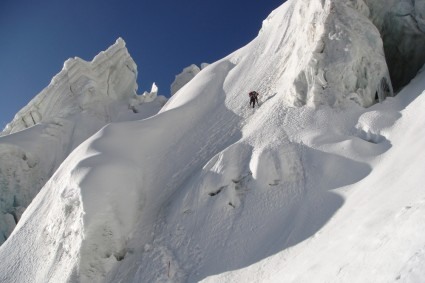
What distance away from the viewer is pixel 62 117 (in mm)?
40594

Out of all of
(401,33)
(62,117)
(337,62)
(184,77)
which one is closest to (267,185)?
(337,62)

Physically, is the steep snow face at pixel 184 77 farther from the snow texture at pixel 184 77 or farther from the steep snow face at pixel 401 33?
the steep snow face at pixel 401 33

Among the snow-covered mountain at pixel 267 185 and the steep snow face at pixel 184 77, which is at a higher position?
the steep snow face at pixel 184 77

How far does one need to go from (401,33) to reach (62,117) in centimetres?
3181

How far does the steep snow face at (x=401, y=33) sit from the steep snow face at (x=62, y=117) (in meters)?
22.8

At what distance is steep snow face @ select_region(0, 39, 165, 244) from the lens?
32.3 m

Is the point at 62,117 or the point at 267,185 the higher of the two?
the point at 62,117

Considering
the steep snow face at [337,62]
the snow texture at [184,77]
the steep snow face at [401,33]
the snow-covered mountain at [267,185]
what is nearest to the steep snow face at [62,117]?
the snow texture at [184,77]

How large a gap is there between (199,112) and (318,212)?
41.1ft

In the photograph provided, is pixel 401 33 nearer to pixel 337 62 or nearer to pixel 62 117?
pixel 337 62

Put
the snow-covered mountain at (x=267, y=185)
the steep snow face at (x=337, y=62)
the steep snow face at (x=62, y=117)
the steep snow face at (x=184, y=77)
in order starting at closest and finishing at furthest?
the snow-covered mountain at (x=267, y=185)
the steep snow face at (x=337, y=62)
the steep snow face at (x=62, y=117)
the steep snow face at (x=184, y=77)

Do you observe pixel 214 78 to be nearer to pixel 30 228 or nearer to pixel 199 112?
pixel 199 112

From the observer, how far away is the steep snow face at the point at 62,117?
3231 centimetres

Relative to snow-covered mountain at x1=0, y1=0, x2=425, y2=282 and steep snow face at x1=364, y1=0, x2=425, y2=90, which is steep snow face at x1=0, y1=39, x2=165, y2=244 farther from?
steep snow face at x1=364, y1=0, x2=425, y2=90
